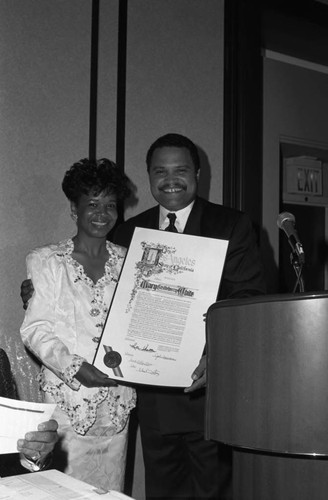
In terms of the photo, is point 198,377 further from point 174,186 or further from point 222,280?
point 174,186

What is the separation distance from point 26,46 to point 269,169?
7.33 ft

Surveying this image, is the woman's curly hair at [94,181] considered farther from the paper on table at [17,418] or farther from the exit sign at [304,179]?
the exit sign at [304,179]

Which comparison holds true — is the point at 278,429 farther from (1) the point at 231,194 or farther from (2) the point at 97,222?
(1) the point at 231,194

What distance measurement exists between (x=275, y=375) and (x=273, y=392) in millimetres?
34

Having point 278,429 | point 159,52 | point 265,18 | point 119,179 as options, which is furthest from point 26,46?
point 278,429

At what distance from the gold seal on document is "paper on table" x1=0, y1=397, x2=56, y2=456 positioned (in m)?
0.91

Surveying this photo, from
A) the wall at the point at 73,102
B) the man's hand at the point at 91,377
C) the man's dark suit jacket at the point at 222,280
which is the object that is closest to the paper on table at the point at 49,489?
the man's hand at the point at 91,377

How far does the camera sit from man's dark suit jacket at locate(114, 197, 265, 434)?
254cm

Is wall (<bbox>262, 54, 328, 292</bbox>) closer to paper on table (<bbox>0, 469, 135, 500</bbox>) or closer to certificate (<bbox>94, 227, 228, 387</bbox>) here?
certificate (<bbox>94, 227, 228, 387</bbox>)

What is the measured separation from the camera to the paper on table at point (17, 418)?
4.70ft

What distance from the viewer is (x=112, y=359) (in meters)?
2.41

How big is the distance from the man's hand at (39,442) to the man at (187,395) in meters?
0.88

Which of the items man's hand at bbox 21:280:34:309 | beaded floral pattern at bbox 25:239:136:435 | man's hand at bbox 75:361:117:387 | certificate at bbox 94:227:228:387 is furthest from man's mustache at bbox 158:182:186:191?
man's hand at bbox 75:361:117:387

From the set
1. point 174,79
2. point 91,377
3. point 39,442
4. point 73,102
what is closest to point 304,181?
point 174,79
